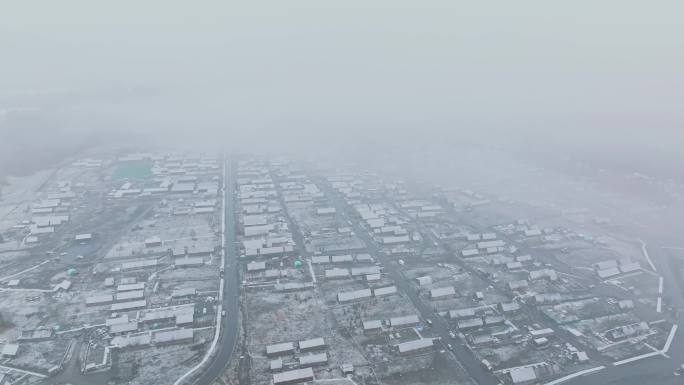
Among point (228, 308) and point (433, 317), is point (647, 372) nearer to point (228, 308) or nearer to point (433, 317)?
point (433, 317)

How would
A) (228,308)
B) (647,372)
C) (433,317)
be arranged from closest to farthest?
(647,372) < (433,317) < (228,308)

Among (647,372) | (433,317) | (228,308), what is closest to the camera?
(647,372)

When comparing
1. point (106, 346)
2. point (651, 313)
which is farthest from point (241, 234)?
point (651, 313)

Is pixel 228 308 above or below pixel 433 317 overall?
above

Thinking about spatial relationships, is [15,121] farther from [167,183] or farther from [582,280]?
[582,280]

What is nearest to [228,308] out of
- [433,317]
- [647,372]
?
[433,317]
